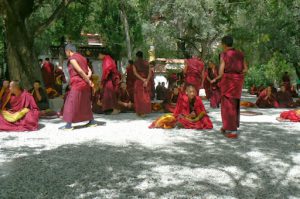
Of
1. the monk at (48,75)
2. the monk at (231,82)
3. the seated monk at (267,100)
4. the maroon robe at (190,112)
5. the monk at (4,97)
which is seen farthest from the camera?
the monk at (48,75)

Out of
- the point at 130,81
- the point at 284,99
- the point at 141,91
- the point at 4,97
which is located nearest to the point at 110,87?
the point at 141,91

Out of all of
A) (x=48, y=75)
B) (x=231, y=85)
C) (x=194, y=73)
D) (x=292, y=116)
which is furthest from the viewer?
(x=48, y=75)

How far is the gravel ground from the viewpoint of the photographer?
3.95 metres

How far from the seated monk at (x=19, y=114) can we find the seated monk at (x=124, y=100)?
3587 mm

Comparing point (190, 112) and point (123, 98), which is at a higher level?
point (123, 98)

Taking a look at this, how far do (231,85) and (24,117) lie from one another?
13.4 ft

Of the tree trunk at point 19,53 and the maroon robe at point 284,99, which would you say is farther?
the maroon robe at point 284,99

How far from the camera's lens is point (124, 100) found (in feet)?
37.9

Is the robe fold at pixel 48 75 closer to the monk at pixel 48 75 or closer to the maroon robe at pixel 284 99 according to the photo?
the monk at pixel 48 75

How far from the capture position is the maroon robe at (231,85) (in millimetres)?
6848

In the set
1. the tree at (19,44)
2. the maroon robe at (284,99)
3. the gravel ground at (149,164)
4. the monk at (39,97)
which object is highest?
the tree at (19,44)

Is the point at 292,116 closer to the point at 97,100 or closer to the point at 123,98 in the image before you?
the point at 123,98

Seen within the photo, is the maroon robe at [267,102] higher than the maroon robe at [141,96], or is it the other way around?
the maroon robe at [141,96]

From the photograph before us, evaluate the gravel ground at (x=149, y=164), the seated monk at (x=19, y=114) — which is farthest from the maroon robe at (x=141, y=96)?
the seated monk at (x=19, y=114)
